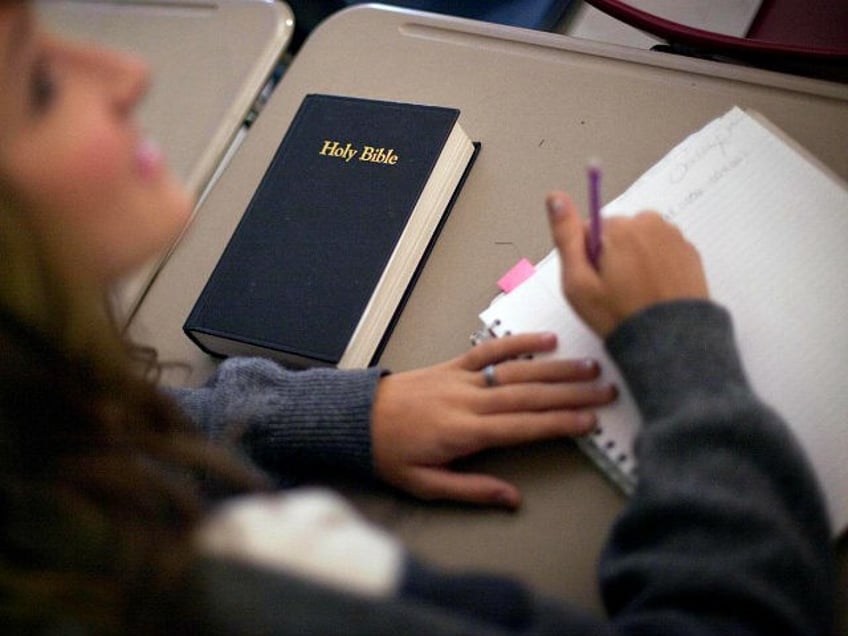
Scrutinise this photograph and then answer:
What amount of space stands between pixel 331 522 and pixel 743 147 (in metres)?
0.48

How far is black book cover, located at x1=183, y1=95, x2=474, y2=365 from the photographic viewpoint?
0.70 meters

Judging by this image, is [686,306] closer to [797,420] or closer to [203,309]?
[797,420]

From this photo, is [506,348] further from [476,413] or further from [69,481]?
[69,481]

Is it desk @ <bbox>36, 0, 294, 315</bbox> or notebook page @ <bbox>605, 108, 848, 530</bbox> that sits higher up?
notebook page @ <bbox>605, 108, 848, 530</bbox>

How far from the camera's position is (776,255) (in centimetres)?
62

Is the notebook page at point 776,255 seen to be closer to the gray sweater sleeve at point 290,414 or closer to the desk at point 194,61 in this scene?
the gray sweater sleeve at point 290,414

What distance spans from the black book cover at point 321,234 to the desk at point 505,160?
2.1 inches

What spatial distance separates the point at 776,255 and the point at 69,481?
0.54 meters

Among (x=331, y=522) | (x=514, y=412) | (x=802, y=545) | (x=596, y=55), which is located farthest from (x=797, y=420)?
(x=596, y=55)

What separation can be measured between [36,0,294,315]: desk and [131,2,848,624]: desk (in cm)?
3

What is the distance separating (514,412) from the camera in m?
0.61

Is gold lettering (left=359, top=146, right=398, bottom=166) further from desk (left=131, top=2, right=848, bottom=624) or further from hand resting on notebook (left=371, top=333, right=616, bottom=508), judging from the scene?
hand resting on notebook (left=371, top=333, right=616, bottom=508)

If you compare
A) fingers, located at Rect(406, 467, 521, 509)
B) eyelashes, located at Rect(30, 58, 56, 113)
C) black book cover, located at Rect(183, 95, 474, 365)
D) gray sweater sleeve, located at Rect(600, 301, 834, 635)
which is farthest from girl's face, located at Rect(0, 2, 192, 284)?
gray sweater sleeve, located at Rect(600, 301, 834, 635)

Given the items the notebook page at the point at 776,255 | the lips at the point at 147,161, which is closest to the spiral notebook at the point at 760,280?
the notebook page at the point at 776,255
